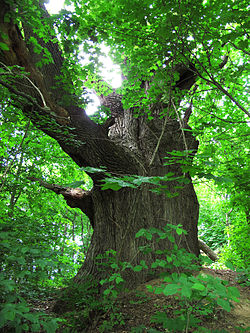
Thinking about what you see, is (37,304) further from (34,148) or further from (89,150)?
(34,148)

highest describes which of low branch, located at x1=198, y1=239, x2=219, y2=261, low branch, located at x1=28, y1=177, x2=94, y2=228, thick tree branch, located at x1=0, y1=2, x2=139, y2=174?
thick tree branch, located at x1=0, y1=2, x2=139, y2=174

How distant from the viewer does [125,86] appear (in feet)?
12.8

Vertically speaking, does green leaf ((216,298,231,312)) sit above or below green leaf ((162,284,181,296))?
below

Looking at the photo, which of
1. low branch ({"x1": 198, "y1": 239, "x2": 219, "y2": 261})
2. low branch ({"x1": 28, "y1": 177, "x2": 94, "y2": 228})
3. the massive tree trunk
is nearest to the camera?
the massive tree trunk

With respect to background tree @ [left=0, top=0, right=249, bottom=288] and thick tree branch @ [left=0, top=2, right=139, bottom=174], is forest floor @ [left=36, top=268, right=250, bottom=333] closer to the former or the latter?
background tree @ [left=0, top=0, right=249, bottom=288]

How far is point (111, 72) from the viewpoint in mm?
4512

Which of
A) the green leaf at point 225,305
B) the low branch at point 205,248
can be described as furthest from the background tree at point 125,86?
the low branch at point 205,248

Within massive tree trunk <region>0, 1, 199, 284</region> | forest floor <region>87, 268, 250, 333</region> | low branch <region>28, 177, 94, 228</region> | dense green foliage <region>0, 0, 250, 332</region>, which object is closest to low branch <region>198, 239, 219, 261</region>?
dense green foliage <region>0, 0, 250, 332</region>

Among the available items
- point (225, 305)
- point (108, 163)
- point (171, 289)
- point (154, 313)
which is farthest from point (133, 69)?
point (154, 313)

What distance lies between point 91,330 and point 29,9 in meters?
3.20

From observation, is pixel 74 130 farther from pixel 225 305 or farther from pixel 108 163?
pixel 225 305

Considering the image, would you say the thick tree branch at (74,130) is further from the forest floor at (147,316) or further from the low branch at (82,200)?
the forest floor at (147,316)

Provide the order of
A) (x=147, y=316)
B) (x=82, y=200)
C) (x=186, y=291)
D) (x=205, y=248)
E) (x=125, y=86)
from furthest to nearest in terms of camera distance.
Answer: (x=205, y=248) → (x=82, y=200) → (x=125, y=86) → (x=147, y=316) → (x=186, y=291)

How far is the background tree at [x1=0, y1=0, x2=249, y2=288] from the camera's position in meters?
2.29
